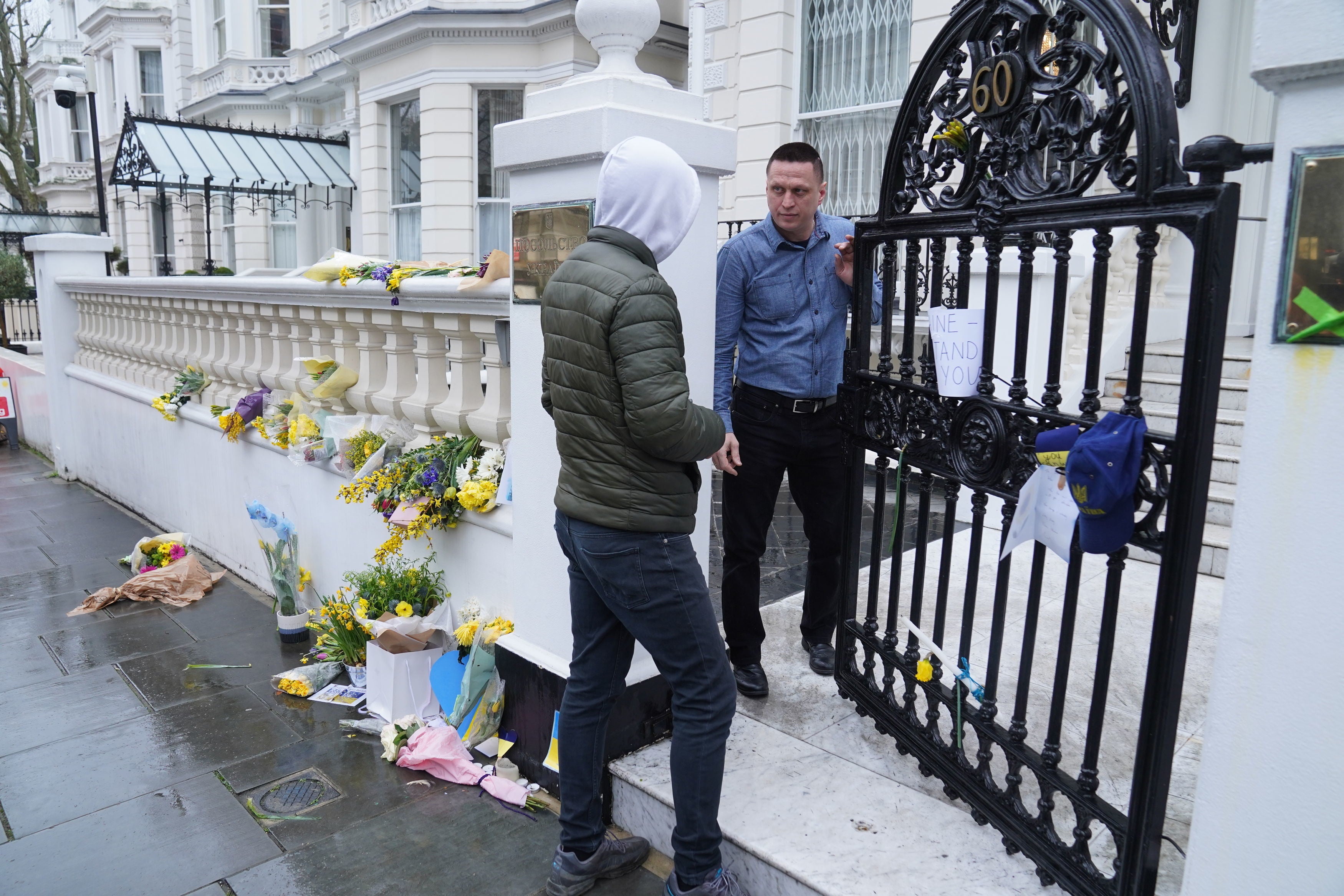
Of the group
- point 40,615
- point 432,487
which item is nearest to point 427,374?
point 432,487

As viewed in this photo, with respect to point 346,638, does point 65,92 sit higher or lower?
higher

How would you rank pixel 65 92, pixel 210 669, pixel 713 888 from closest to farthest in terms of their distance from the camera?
pixel 713 888, pixel 210 669, pixel 65 92

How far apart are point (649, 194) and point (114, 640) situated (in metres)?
4.17

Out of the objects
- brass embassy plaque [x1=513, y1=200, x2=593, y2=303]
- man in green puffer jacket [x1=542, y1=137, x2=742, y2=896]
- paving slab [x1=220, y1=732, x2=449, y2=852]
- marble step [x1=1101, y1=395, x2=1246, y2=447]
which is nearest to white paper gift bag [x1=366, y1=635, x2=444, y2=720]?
paving slab [x1=220, y1=732, x2=449, y2=852]

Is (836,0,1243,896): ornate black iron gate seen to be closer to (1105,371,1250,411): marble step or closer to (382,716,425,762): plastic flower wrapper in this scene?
(382,716,425,762): plastic flower wrapper

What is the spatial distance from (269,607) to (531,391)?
3030 millimetres

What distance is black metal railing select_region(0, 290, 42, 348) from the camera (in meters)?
18.6

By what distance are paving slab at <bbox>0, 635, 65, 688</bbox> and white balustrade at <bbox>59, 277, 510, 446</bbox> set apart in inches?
69.5

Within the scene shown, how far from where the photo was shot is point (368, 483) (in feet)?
13.4

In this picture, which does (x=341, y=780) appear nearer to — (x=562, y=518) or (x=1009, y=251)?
(x=562, y=518)

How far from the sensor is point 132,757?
3645 millimetres

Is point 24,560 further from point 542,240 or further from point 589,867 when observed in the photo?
point 589,867

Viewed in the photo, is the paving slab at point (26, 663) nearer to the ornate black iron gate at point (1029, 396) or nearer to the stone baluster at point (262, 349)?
the stone baluster at point (262, 349)

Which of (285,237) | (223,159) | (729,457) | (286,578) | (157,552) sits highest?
(223,159)
